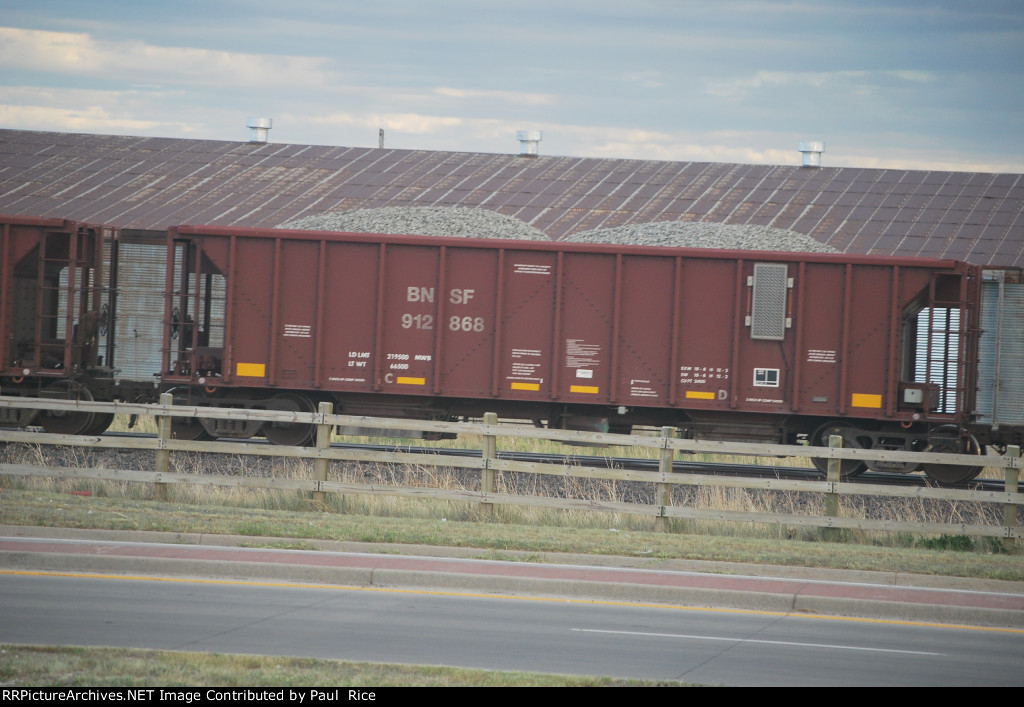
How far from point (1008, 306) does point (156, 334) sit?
632 inches

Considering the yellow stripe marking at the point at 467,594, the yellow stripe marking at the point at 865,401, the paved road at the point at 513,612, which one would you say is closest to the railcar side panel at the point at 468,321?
the yellow stripe marking at the point at 865,401

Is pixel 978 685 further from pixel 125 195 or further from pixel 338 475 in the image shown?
pixel 125 195

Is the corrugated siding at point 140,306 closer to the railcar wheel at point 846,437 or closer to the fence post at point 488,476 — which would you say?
the fence post at point 488,476

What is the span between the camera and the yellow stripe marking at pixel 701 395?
16.3 metres

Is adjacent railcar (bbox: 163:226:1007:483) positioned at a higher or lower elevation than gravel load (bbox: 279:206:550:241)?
lower

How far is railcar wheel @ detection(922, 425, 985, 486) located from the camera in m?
16.2

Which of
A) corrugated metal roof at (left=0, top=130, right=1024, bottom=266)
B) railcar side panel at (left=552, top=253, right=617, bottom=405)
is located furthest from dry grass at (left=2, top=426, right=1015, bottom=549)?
corrugated metal roof at (left=0, top=130, right=1024, bottom=266)

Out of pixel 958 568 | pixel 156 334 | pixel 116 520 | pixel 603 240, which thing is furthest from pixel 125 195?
pixel 958 568

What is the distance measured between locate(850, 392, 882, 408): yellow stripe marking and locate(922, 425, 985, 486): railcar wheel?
1030 millimetres

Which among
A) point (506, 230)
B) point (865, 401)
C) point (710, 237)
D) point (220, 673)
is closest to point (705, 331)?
point (865, 401)

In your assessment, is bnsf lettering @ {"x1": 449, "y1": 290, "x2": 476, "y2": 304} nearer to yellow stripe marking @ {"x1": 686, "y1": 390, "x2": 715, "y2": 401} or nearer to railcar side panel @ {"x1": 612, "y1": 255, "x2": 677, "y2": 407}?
railcar side panel @ {"x1": 612, "y1": 255, "x2": 677, "y2": 407}

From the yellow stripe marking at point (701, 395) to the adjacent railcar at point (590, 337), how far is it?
0.05 ft

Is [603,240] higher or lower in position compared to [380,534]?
higher
